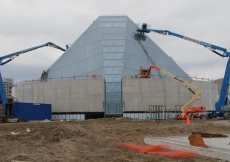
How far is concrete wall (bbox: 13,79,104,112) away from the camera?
42500 millimetres

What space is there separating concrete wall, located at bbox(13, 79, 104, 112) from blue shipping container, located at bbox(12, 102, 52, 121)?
2.73 metres

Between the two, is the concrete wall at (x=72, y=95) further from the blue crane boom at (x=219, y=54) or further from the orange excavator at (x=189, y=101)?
the blue crane boom at (x=219, y=54)

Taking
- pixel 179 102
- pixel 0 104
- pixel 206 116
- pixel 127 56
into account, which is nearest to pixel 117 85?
pixel 127 56

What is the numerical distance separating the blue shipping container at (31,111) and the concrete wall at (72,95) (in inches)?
107

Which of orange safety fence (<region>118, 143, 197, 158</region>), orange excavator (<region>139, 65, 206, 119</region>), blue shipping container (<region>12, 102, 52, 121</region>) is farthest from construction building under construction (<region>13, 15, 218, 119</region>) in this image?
orange safety fence (<region>118, 143, 197, 158</region>)

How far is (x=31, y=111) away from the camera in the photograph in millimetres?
38188

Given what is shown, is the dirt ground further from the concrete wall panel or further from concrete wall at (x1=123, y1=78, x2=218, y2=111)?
the concrete wall panel

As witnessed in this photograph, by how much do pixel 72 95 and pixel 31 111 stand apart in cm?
696

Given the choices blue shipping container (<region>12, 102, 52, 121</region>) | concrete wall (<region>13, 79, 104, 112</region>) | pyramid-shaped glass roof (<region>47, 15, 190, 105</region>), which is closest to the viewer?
blue shipping container (<region>12, 102, 52, 121</region>)

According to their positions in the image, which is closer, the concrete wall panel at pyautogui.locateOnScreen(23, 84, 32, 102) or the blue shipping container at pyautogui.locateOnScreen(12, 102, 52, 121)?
the blue shipping container at pyautogui.locateOnScreen(12, 102, 52, 121)

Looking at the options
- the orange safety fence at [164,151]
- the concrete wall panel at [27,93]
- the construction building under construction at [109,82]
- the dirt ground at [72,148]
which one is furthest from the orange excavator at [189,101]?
the orange safety fence at [164,151]

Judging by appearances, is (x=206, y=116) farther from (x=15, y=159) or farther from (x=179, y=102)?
(x=15, y=159)

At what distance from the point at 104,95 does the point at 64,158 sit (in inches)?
1286

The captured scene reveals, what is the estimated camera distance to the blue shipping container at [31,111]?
36656 mm
